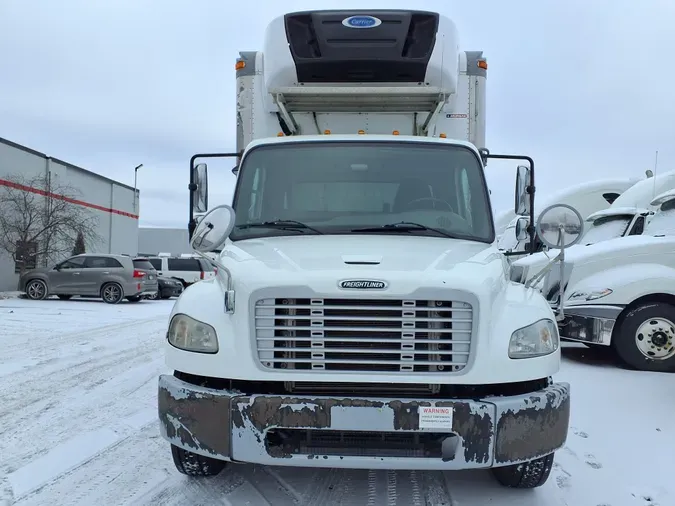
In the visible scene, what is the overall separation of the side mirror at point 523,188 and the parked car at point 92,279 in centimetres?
1562

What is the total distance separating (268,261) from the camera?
3.56 meters

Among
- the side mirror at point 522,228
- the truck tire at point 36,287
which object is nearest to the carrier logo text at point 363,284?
the side mirror at point 522,228

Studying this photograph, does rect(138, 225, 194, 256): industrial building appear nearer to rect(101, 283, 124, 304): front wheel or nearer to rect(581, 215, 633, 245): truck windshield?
rect(101, 283, 124, 304): front wheel

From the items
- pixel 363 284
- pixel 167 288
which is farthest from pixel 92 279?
pixel 363 284

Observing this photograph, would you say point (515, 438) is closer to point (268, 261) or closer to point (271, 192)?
point (268, 261)

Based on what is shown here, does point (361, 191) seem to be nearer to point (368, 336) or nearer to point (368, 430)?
point (368, 336)

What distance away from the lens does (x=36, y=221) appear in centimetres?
2327

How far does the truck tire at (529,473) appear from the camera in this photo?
11.6 feet

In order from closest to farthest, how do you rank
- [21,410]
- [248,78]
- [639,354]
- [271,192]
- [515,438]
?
[515,438] < [271,192] < [21,410] < [248,78] < [639,354]

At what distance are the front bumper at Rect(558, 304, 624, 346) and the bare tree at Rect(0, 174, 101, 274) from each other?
820 inches

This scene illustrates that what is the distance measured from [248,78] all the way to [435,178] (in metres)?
2.37

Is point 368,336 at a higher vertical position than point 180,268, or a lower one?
higher

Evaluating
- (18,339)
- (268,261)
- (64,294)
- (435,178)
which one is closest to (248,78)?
(435,178)

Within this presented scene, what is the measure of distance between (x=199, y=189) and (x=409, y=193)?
1.75 m
